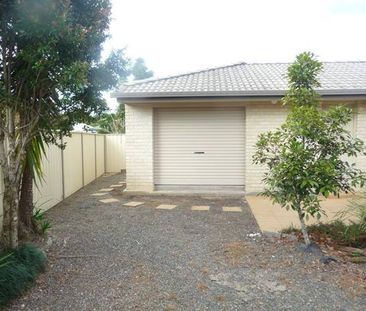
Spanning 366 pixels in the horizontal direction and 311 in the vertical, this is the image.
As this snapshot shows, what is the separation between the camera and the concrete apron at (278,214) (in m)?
6.31

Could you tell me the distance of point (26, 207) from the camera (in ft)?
17.4

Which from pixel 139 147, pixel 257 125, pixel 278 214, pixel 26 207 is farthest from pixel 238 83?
pixel 26 207

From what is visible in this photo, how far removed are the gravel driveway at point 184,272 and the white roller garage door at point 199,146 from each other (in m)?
3.59

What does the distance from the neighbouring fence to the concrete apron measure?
4459 millimetres

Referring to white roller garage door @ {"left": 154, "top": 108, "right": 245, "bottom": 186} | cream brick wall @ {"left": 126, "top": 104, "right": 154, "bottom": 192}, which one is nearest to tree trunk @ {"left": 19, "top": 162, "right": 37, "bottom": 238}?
cream brick wall @ {"left": 126, "top": 104, "right": 154, "bottom": 192}

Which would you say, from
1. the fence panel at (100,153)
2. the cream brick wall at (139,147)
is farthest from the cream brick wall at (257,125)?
the fence panel at (100,153)

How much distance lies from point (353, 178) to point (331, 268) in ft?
4.20

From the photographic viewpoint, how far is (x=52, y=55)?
143 inches

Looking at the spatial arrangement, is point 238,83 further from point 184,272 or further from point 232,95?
point 184,272

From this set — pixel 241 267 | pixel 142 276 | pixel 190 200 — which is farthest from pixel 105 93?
pixel 190 200

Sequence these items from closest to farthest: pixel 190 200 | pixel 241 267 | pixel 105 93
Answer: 1. pixel 241 267
2. pixel 105 93
3. pixel 190 200

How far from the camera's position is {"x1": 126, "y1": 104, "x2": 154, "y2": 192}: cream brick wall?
9977mm

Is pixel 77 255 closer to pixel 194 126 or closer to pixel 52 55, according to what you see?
pixel 52 55

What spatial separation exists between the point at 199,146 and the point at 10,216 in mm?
6682
